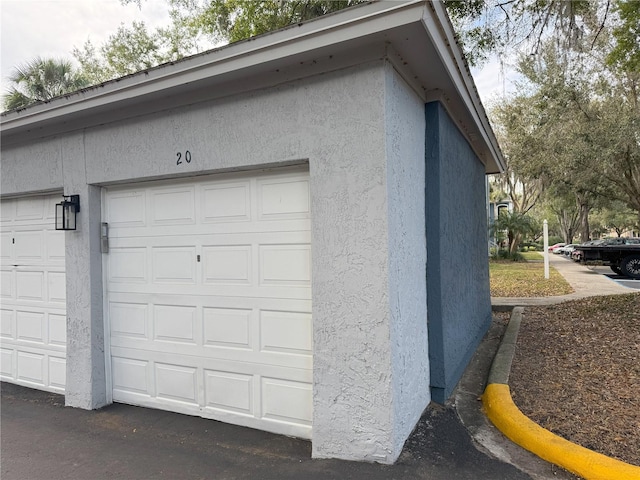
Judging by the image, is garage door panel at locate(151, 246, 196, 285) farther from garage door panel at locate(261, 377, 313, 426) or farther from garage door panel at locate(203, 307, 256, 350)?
garage door panel at locate(261, 377, 313, 426)

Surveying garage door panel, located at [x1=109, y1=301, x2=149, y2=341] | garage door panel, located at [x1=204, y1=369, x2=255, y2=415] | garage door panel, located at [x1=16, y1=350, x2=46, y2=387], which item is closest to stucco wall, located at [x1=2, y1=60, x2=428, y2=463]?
garage door panel, located at [x1=204, y1=369, x2=255, y2=415]

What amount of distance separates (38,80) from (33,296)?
46.7 ft

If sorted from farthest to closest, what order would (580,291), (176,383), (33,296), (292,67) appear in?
(580,291)
(33,296)
(176,383)
(292,67)

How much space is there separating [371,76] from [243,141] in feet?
4.00

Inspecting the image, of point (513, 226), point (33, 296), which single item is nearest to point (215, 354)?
point (33, 296)

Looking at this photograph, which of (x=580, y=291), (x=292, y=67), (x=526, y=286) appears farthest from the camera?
(x=526, y=286)

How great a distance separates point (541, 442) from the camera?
3.21 meters

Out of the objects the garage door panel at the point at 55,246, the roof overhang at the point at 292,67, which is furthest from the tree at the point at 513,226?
the garage door panel at the point at 55,246

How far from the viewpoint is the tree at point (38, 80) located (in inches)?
604

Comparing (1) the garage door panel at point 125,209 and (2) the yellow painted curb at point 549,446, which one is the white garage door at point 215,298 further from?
(2) the yellow painted curb at point 549,446

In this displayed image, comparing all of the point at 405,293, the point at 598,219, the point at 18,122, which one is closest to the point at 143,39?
the point at 18,122

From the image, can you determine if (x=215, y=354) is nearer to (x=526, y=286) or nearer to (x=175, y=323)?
(x=175, y=323)

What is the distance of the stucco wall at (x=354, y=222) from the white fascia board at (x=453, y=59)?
0.38 m

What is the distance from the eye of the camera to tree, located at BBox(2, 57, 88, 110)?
15.4m
